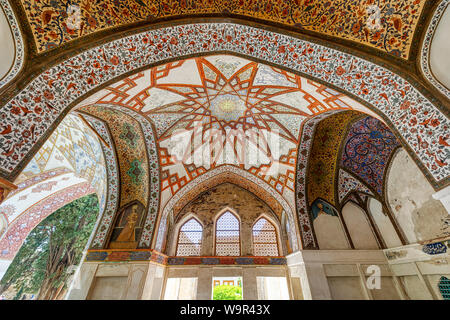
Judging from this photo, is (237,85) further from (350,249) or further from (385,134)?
(350,249)

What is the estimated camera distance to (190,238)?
8.22 metres

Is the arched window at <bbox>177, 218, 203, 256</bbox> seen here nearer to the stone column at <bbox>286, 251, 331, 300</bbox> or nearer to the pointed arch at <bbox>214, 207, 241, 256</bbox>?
the pointed arch at <bbox>214, 207, 241, 256</bbox>

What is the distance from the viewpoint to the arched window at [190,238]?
25.9ft

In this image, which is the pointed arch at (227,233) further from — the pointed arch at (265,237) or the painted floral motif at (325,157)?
the painted floral motif at (325,157)

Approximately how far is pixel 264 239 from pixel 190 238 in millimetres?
3185

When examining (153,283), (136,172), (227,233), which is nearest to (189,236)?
(227,233)

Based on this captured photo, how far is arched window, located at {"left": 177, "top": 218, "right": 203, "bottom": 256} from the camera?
7.89 m

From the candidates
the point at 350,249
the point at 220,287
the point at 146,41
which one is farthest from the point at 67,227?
the point at 350,249

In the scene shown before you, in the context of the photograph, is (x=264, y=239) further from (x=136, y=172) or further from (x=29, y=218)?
(x=29, y=218)

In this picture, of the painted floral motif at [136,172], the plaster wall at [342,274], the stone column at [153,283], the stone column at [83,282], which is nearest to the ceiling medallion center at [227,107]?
the painted floral motif at [136,172]

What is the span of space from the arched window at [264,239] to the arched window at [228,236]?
75 centimetres

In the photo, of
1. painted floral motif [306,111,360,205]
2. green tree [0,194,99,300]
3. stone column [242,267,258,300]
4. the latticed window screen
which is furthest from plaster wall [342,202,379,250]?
green tree [0,194,99,300]

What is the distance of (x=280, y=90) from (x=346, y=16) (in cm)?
227

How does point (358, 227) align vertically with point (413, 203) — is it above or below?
below
